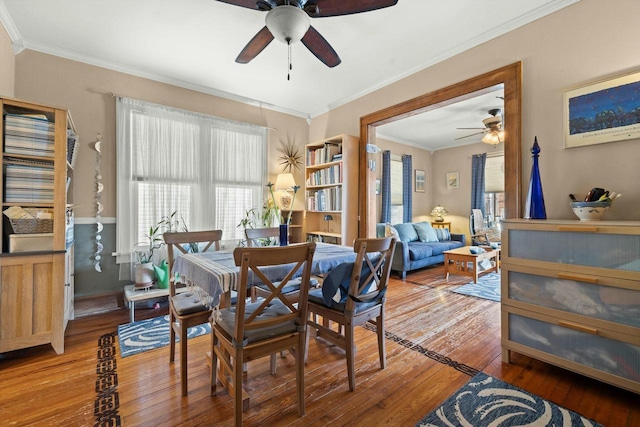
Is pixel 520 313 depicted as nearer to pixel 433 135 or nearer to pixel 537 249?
pixel 537 249

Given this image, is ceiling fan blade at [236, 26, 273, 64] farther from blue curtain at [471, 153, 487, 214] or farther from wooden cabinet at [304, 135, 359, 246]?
blue curtain at [471, 153, 487, 214]

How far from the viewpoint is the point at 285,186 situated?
12.6 feet

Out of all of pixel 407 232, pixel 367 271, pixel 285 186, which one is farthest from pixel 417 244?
pixel 367 271

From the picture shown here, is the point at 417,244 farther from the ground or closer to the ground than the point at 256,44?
closer to the ground

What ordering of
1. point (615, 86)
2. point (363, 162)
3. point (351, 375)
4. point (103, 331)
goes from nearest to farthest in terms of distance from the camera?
point (351, 375)
point (615, 86)
point (103, 331)
point (363, 162)

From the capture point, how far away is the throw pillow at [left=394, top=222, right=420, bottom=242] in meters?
5.21

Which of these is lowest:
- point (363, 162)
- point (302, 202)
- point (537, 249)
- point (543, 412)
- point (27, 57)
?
point (543, 412)

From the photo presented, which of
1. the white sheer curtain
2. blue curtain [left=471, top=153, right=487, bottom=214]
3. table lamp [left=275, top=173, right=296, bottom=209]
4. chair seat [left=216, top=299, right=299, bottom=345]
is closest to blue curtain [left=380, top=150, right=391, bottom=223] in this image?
blue curtain [left=471, top=153, right=487, bottom=214]

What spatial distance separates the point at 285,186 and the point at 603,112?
3.11m

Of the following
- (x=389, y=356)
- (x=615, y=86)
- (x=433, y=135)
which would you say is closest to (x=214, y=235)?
(x=389, y=356)

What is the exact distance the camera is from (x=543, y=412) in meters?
1.53

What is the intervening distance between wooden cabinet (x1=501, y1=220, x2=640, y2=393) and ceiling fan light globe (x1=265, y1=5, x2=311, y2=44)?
1.95 m

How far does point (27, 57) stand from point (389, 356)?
426cm

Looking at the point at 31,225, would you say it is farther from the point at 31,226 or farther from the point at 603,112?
the point at 603,112
